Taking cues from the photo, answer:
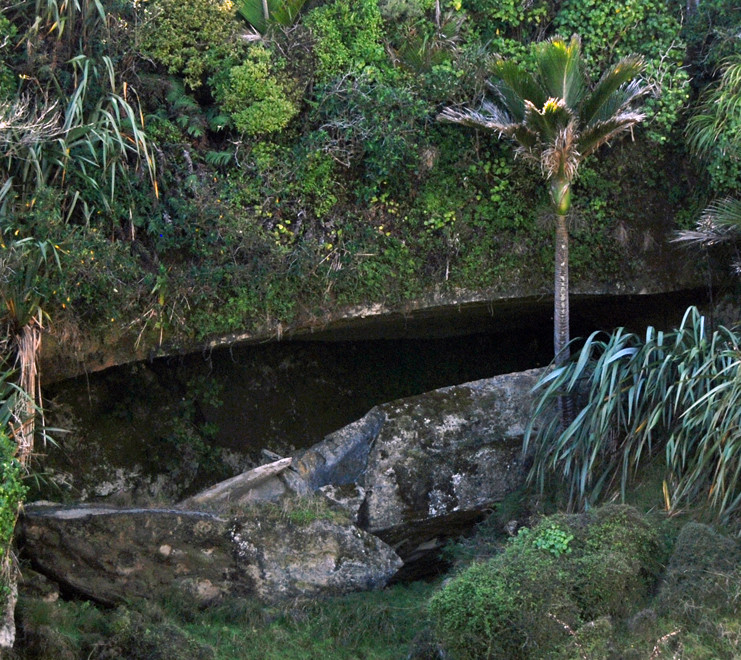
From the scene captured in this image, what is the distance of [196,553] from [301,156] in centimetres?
374

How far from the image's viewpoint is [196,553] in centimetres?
686

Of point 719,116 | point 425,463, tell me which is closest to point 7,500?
point 425,463

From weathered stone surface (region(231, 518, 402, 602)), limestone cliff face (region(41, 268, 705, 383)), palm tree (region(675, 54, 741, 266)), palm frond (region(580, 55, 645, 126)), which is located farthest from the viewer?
palm tree (region(675, 54, 741, 266))

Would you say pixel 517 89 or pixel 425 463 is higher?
pixel 517 89

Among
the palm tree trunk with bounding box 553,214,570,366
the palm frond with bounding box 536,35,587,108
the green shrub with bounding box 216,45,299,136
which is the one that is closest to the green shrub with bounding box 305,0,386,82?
the green shrub with bounding box 216,45,299,136

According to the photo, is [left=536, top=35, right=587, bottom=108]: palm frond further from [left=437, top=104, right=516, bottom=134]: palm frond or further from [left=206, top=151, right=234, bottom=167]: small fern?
[left=206, top=151, right=234, bottom=167]: small fern

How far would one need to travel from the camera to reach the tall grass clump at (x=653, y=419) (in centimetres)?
638

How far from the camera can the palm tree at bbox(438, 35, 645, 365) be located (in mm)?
7422

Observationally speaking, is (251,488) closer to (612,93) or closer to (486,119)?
(486,119)

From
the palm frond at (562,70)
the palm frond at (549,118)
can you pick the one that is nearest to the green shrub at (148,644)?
the palm frond at (549,118)

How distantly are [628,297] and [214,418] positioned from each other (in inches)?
183

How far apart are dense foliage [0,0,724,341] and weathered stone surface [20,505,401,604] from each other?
1.70 metres

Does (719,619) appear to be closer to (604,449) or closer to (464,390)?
(604,449)

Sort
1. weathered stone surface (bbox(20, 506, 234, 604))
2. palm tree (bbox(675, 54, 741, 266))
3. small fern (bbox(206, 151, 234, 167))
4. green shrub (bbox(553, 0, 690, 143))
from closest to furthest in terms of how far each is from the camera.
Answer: weathered stone surface (bbox(20, 506, 234, 604)), palm tree (bbox(675, 54, 741, 266)), small fern (bbox(206, 151, 234, 167)), green shrub (bbox(553, 0, 690, 143))
